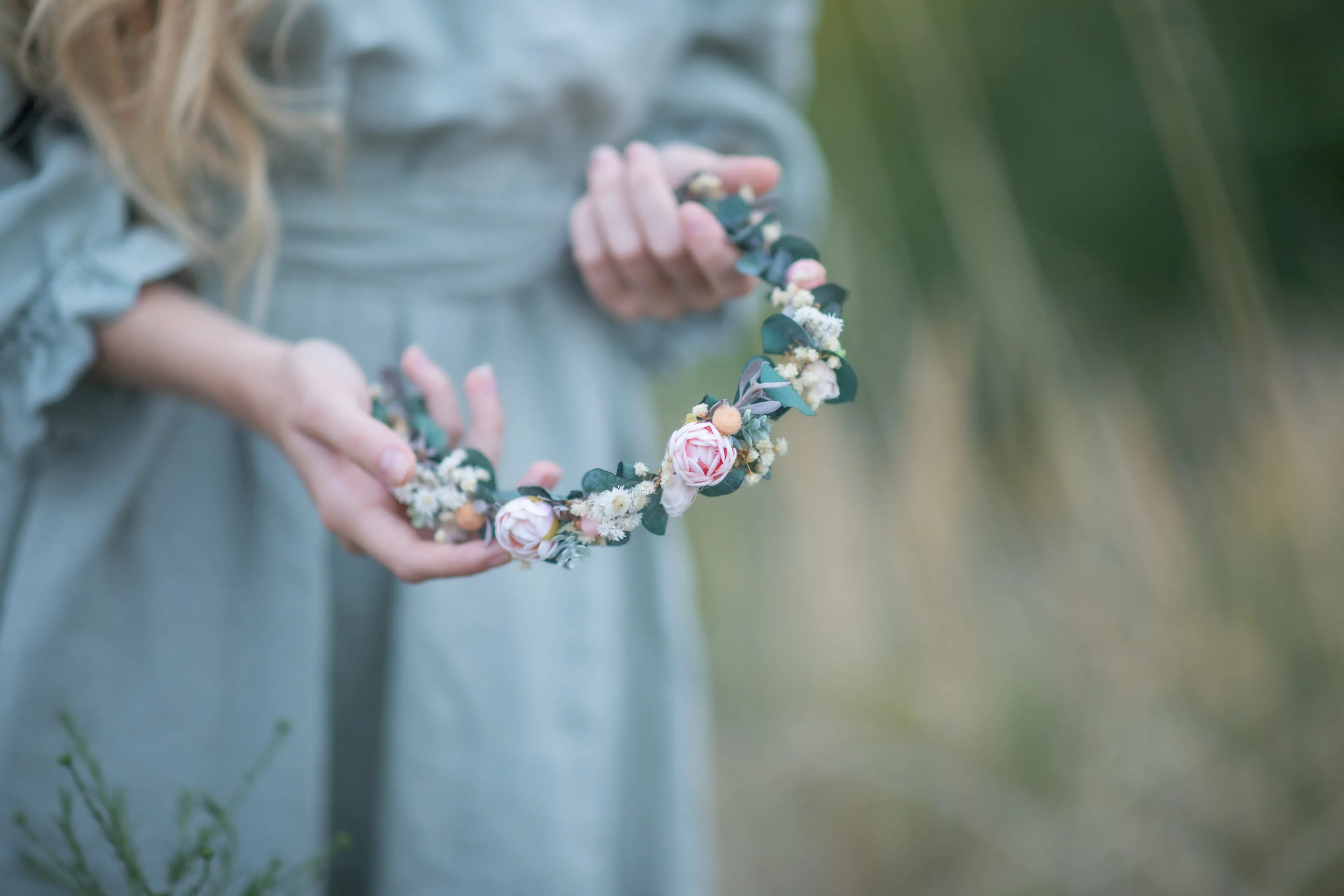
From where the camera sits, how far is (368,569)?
85 centimetres

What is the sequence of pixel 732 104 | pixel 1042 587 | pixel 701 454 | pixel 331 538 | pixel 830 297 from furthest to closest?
pixel 1042 587, pixel 732 104, pixel 331 538, pixel 830 297, pixel 701 454

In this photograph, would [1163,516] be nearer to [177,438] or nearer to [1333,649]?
[1333,649]

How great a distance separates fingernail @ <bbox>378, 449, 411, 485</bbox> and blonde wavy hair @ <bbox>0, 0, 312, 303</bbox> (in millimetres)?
279

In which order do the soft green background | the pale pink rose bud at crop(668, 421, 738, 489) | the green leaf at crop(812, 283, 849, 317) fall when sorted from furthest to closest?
the soft green background, the green leaf at crop(812, 283, 849, 317), the pale pink rose bud at crop(668, 421, 738, 489)

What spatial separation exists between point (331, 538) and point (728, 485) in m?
0.47

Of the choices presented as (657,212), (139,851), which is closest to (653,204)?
(657,212)

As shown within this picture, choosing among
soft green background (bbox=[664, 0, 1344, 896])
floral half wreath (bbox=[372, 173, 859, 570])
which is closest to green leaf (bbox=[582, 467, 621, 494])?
floral half wreath (bbox=[372, 173, 859, 570])

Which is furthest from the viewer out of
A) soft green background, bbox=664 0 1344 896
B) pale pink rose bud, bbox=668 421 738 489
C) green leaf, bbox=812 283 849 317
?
soft green background, bbox=664 0 1344 896

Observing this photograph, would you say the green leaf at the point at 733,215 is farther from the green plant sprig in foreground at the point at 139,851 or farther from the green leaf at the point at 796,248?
the green plant sprig in foreground at the point at 139,851

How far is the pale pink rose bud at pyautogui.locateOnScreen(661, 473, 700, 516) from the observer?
0.47 m

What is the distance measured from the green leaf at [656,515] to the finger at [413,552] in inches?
3.6

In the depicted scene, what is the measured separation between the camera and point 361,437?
0.53m

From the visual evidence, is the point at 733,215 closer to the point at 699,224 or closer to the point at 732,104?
the point at 699,224

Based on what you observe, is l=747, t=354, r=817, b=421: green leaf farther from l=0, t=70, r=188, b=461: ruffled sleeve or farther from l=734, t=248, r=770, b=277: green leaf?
l=0, t=70, r=188, b=461: ruffled sleeve
